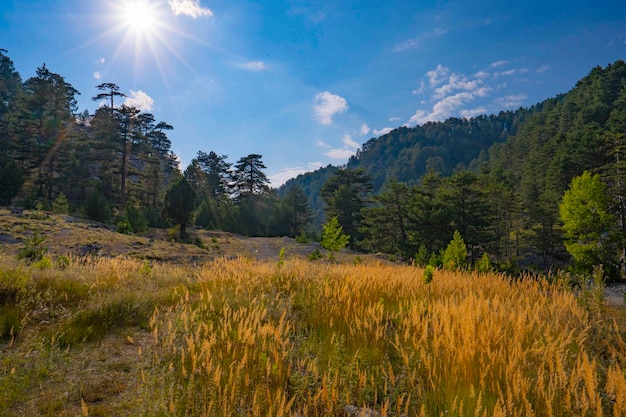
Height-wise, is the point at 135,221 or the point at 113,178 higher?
the point at 113,178

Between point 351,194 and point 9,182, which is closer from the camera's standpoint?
point 9,182

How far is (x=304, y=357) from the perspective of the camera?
2.77 m

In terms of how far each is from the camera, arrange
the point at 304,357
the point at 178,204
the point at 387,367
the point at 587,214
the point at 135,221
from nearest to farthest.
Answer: the point at 387,367, the point at 304,357, the point at 587,214, the point at 135,221, the point at 178,204

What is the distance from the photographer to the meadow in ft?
6.66

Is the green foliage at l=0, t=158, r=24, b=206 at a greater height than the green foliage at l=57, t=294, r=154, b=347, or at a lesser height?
greater

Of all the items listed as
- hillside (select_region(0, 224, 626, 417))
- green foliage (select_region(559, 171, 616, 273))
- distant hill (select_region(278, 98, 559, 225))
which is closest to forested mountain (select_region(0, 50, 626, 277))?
green foliage (select_region(559, 171, 616, 273))

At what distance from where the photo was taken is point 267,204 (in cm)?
5188

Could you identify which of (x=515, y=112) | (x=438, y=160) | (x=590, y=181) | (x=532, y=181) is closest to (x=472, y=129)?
(x=515, y=112)

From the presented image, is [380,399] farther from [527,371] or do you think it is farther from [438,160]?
[438,160]

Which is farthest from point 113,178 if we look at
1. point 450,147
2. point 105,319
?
point 450,147

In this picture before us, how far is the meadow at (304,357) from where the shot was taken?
2031 millimetres

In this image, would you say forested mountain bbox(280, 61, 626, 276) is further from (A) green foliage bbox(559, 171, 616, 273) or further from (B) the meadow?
(B) the meadow

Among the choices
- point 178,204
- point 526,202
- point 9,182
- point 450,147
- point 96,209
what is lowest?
point 96,209

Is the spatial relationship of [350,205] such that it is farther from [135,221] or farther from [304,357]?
[304,357]
